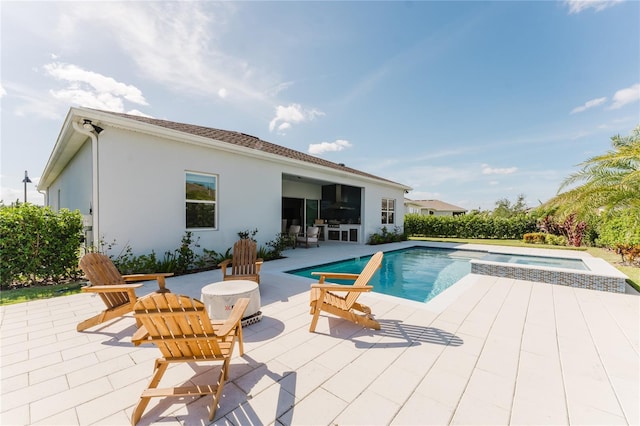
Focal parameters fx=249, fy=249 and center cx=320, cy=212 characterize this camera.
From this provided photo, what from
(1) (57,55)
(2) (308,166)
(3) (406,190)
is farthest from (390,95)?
(1) (57,55)

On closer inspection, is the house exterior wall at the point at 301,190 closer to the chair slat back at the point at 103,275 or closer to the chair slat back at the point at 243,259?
the chair slat back at the point at 243,259

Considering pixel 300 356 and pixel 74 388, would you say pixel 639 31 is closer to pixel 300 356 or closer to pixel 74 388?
pixel 300 356

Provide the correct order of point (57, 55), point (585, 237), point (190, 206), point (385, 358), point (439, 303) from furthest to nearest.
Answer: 1. point (585, 237)
2. point (190, 206)
3. point (57, 55)
4. point (439, 303)
5. point (385, 358)

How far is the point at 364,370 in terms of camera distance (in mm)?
2564

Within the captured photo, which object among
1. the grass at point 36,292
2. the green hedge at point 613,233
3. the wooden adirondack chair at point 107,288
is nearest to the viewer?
the wooden adirondack chair at point 107,288

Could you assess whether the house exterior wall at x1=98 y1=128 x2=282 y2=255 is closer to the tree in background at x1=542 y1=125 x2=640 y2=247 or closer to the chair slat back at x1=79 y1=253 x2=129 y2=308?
the chair slat back at x1=79 y1=253 x2=129 y2=308

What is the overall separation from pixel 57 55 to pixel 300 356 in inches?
371

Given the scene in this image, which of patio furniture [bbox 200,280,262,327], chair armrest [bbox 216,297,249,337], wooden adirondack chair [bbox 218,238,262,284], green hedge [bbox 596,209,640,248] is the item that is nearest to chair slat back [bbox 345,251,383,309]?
patio furniture [bbox 200,280,262,327]

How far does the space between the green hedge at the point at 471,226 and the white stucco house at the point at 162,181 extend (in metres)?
12.6

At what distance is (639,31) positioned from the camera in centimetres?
659

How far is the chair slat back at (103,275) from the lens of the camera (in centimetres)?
360

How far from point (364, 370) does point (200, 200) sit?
7075 millimetres

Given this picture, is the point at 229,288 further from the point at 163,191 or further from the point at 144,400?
the point at 163,191

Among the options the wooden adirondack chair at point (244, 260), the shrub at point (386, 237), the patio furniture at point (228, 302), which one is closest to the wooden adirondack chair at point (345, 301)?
the patio furniture at point (228, 302)
